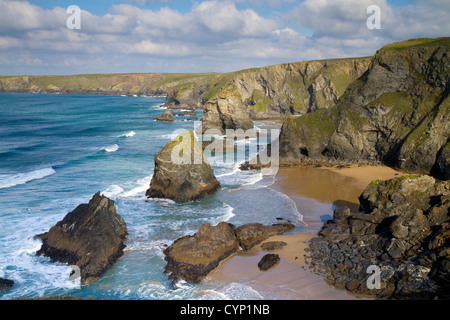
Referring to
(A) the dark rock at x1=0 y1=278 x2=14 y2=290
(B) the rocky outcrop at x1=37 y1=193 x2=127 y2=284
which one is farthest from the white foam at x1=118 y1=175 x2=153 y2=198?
(A) the dark rock at x1=0 y1=278 x2=14 y2=290

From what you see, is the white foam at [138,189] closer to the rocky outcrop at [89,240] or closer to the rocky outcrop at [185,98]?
the rocky outcrop at [89,240]

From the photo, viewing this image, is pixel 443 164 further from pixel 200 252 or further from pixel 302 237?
pixel 200 252

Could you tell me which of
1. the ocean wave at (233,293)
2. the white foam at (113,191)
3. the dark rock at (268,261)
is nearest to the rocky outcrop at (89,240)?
the ocean wave at (233,293)

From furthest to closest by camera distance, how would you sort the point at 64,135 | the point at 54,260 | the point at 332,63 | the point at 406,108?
the point at 332,63, the point at 64,135, the point at 406,108, the point at 54,260

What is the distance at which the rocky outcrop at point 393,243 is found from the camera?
16.6m

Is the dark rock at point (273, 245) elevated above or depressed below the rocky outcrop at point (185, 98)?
below

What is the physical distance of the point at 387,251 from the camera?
19.1 metres

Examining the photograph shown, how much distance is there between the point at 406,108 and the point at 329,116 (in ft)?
28.9

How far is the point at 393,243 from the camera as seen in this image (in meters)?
19.2

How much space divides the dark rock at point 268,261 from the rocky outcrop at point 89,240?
8.55 m

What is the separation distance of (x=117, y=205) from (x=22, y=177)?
49.9 feet

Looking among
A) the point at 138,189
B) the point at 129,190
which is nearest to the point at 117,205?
the point at 129,190

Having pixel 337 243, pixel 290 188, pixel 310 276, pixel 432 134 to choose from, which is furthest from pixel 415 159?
pixel 310 276
